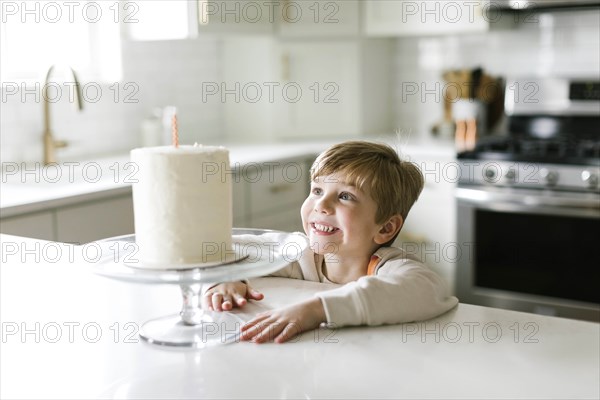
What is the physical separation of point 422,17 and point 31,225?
234 cm

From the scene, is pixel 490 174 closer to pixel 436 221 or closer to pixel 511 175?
pixel 511 175

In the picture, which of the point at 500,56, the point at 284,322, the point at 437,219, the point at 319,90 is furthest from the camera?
the point at 319,90

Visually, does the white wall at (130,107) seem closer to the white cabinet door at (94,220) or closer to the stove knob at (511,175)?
the white cabinet door at (94,220)

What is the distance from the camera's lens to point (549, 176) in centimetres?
346

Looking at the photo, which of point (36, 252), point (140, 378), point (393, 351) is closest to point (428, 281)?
point (393, 351)

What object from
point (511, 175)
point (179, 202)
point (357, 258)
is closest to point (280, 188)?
point (511, 175)

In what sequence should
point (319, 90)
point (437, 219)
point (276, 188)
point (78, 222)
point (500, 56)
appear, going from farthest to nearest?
1. point (319, 90)
2. point (500, 56)
3. point (437, 219)
4. point (276, 188)
5. point (78, 222)

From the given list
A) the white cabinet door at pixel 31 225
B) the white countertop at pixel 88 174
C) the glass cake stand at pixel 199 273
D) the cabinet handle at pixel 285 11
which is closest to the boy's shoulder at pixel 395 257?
the glass cake stand at pixel 199 273

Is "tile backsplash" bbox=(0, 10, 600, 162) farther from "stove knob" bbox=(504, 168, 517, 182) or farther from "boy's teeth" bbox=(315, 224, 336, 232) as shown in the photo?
"boy's teeth" bbox=(315, 224, 336, 232)

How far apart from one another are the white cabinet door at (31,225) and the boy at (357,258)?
52.9 inches

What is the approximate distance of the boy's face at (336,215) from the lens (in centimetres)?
139

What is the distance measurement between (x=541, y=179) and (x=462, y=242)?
1.55 ft

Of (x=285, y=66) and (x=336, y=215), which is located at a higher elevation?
(x=285, y=66)

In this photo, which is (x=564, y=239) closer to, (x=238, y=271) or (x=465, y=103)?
(x=465, y=103)
